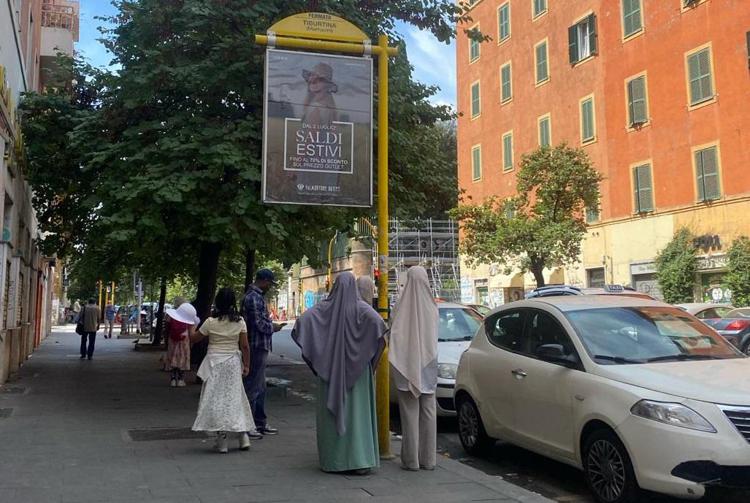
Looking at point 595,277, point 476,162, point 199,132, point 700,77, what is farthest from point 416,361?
point 476,162

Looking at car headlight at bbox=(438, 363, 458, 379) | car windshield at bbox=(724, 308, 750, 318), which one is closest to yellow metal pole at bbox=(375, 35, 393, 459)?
car headlight at bbox=(438, 363, 458, 379)

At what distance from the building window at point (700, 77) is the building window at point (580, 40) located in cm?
627

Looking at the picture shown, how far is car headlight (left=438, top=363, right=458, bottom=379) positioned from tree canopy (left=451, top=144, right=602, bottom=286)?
18390 millimetres

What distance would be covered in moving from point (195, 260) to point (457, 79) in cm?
2967

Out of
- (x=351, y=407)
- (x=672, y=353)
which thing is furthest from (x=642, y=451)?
(x=351, y=407)

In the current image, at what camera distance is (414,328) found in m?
6.41

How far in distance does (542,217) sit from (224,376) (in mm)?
22945

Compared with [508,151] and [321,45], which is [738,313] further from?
[508,151]

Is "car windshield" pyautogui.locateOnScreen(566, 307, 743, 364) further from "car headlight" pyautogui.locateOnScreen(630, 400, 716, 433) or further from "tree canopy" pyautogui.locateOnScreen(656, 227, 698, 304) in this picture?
"tree canopy" pyautogui.locateOnScreen(656, 227, 698, 304)

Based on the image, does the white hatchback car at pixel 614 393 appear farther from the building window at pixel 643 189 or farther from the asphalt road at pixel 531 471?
the building window at pixel 643 189

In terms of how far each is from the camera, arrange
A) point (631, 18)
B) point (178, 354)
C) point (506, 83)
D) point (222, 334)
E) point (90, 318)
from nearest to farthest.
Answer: point (222, 334) → point (178, 354) → point (90, 318) → point (631, 18) → point (506, 83)

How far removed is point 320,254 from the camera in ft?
46.1

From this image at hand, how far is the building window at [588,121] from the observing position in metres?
32.8

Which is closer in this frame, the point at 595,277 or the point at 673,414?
the point at 673,414
